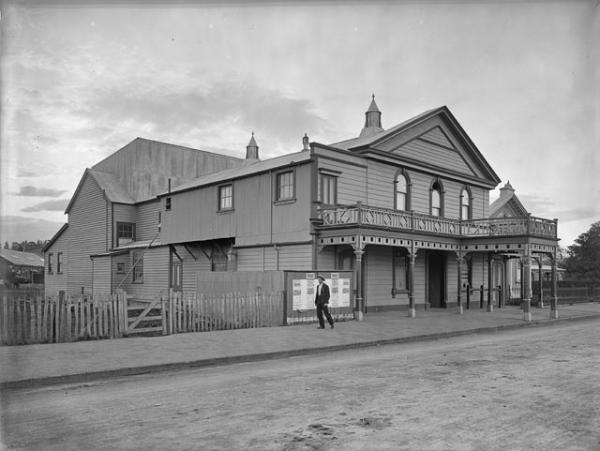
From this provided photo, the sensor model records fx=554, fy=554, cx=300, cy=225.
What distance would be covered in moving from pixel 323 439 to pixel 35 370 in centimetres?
615

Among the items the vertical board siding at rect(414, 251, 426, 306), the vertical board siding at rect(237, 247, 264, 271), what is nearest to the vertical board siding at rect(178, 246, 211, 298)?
the vertical board siding at rect(237, 247, 264, 271)

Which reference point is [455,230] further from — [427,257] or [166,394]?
[166,394]

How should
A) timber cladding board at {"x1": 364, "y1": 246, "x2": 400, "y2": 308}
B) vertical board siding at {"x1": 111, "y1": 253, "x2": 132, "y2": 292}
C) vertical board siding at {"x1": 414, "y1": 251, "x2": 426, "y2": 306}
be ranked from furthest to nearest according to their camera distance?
1. vertical board siding at {"x1": 111, "y1": 253, "x2": 132, "y2": 292}
2. vertical board siding at {"x1": 414, "y1": 251, "x2": 426, "y2": 306}
3. timber cladding board at {"x1": 364, "y1": 246, "x2": 400, "y2": 308}

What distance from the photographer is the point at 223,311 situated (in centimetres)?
1641

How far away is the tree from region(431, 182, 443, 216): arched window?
17950 millimetres

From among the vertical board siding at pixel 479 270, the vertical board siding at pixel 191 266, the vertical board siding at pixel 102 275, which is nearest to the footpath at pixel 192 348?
the vertical board siding at pixel 479 270

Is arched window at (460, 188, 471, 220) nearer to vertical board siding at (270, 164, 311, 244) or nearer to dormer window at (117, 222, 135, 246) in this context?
vertical board siding at (270, 164, 311, 244)

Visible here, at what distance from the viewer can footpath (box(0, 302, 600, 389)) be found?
9.71 meters

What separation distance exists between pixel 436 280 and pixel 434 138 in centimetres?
715

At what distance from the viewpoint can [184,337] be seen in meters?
14.3

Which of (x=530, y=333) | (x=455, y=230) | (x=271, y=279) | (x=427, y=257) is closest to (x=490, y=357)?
(x=530, y=333)

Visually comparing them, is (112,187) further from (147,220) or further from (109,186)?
(147,220)

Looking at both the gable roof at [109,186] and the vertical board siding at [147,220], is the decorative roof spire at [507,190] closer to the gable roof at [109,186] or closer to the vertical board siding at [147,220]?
the vertical board siding at [147,220]

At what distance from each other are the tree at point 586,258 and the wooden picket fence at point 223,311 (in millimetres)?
30811
